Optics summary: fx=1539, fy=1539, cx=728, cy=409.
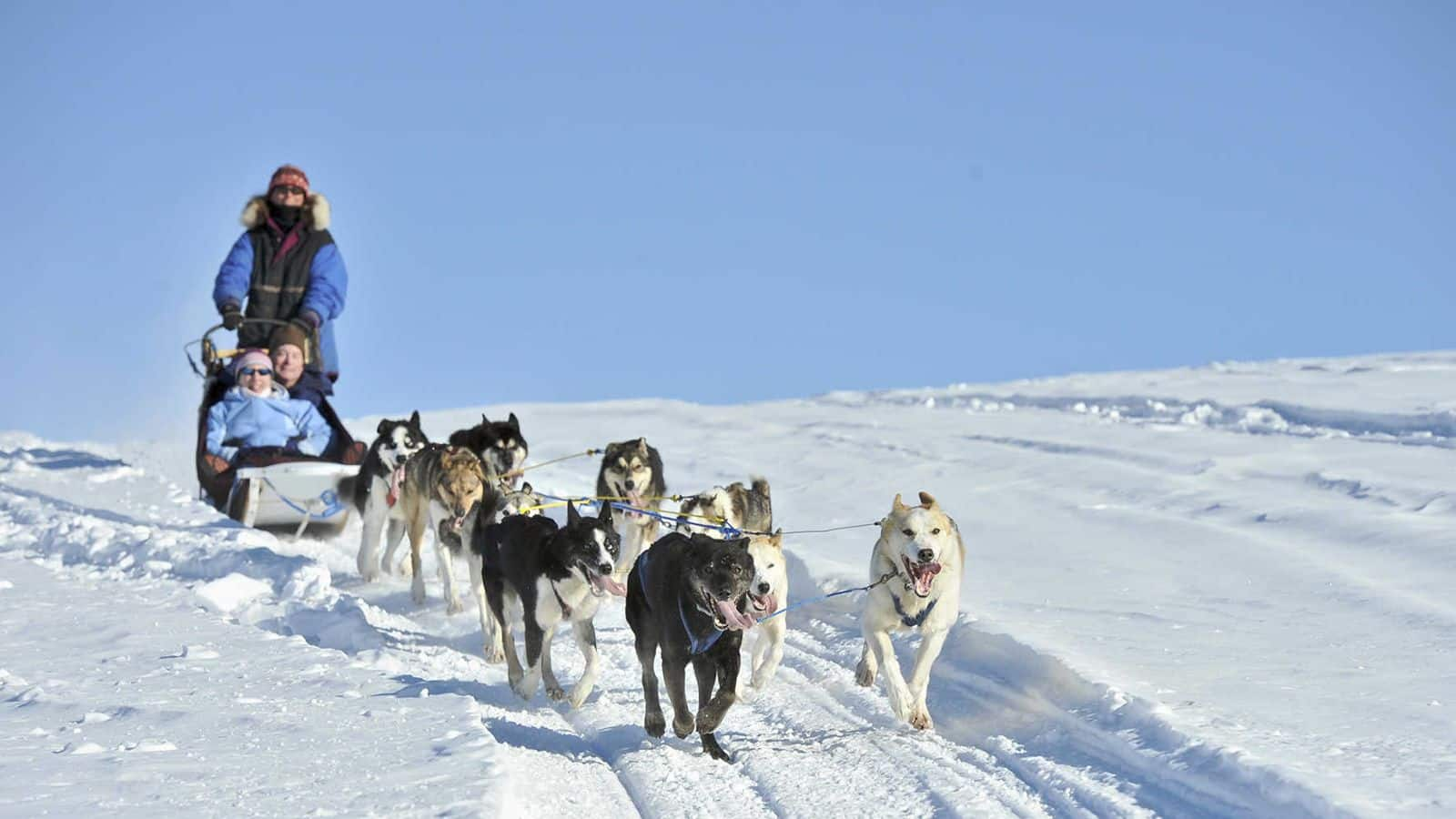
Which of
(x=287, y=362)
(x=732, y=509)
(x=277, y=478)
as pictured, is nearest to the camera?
(x=732, y=509)

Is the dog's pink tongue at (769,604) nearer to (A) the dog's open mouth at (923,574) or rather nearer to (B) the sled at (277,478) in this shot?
(A) the dog's open mouth at (923,574)

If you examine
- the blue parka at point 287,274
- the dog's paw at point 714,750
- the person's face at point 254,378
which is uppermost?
the blue parka at point 287,274

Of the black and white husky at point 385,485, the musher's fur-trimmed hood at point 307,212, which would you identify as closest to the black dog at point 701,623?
the black and white husky at point 385,485

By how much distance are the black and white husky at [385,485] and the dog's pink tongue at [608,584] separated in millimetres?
3249

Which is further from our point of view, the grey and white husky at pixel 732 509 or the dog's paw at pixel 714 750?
the grey and white husky at pixel 732 509

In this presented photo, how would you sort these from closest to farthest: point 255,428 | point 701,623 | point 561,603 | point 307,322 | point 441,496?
point 701,623
point 561,603
point 441,496
point 255,428
point 307,322

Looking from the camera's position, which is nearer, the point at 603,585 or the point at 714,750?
the point at 714,750

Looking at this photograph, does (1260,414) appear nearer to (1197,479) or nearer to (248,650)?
(1197,479)

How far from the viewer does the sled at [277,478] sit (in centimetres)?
1005

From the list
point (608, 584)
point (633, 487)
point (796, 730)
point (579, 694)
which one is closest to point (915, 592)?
point (796, 730)

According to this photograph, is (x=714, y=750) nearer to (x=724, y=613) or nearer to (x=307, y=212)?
(x=724, y=613)

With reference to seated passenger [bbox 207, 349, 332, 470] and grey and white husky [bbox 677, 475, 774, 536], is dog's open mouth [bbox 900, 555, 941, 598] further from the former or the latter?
seated passenger [bbox 207, 349, 332, 470]

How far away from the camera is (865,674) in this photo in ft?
20.9

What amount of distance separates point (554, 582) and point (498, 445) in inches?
121
